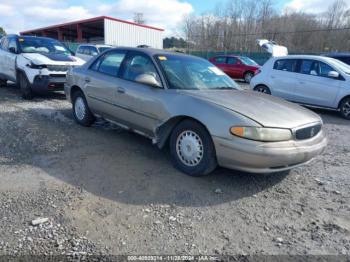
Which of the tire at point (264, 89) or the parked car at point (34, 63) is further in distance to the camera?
the tire at point (264, 89)

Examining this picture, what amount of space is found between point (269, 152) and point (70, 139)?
11.0ft

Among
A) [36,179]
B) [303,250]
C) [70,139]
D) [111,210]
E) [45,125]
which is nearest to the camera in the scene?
[303,250]

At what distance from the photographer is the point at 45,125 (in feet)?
19.8

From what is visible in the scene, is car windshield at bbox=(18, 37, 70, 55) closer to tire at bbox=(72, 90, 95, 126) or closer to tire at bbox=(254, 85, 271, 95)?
tire at bbox=(72, 90, 95, 126)

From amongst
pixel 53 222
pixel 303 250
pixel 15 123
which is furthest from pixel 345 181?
pixel 15 123

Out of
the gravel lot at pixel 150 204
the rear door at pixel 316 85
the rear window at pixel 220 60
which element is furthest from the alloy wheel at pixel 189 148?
the rear window at pixel 220 60

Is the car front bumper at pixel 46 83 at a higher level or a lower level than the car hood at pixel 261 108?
lower

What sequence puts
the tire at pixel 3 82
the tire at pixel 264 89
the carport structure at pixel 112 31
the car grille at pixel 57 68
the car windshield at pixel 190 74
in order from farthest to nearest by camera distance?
the carport structure at pixel 112 31 → the tire at pixel 3 82 → the tire at pixel 264 89 → the car grille at pixel 57 68 → the car windshield at pixel 190 74

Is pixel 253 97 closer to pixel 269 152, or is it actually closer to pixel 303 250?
pixel 269 152

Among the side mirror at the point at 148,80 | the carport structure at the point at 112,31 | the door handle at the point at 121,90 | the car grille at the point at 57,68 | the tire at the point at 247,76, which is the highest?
the carport structure at the point at 112,31

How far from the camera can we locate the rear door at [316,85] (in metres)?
8.31

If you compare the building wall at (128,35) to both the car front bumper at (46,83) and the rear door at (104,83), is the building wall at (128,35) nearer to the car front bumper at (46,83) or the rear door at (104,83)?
the car front bumper at (46,83)

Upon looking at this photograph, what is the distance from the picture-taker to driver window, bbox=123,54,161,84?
4.54 m

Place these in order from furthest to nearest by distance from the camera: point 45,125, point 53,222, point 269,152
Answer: point 45,125
point 269,152
point 53,222
